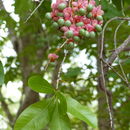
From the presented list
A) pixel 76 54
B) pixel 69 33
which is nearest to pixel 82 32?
pixel 69 33

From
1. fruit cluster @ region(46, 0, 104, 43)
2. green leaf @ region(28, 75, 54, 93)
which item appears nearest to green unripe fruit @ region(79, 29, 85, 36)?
fruit cluster @ region(46, 0, 104, 43)

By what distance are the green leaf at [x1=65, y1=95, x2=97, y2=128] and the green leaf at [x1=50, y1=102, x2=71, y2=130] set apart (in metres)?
0.05

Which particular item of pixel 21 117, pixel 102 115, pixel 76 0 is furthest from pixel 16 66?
pixel 21 117

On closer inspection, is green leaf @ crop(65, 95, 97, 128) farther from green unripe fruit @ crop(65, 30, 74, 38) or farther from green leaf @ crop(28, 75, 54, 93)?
green unripe fruit @ crop(65, 30, 74, 38)

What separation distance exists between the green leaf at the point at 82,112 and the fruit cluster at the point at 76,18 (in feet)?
0.86

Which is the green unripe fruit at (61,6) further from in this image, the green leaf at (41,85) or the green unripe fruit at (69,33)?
the green leaf at (41,85)

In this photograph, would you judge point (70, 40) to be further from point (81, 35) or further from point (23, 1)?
point (23, 1)

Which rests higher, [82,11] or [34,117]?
[82,11]

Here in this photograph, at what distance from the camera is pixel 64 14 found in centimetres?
121

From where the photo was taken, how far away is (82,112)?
3.36ft

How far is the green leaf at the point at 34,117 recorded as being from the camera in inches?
41.9

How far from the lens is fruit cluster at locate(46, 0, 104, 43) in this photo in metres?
1.20

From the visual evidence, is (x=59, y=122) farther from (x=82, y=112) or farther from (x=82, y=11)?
(x=82, y=11)

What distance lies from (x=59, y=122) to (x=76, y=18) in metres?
0.40
